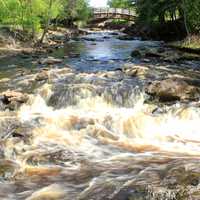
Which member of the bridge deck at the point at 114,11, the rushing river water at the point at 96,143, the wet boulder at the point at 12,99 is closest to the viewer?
the rushing river water at the point at 96,143

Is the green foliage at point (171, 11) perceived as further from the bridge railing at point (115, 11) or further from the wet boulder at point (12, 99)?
the wet boulder at point (12, 99)

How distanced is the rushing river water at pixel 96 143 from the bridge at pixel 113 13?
57293mm

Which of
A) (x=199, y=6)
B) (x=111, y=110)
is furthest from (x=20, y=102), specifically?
(x=199, y=6)

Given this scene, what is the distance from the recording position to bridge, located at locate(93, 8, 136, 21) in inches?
3091

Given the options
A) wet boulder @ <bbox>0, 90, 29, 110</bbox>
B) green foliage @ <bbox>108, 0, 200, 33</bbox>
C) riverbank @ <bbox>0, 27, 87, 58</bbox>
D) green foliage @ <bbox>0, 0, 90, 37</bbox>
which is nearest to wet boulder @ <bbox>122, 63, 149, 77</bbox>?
wet boulder @ <bbox>0, 90, 29, 110</bbox>

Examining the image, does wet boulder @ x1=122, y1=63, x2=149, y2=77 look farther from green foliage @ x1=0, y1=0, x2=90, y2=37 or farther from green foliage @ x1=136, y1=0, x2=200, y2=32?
green foliage @ x1=0, y1=0, x2=90, y2=37

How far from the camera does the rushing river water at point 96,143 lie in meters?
10.5

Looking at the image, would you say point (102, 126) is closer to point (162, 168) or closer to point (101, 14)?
point (162, 168)

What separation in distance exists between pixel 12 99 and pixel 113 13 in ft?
210

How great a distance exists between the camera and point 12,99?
1822 cm

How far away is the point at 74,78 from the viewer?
71.9ft

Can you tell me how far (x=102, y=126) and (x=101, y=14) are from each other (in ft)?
230

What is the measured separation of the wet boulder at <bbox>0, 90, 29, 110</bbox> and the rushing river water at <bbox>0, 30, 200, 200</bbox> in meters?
0.30

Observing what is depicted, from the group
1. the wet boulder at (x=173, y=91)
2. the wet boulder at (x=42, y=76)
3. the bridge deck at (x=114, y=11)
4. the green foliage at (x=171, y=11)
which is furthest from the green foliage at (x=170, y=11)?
the wet boulder at (x=173, y=91)
